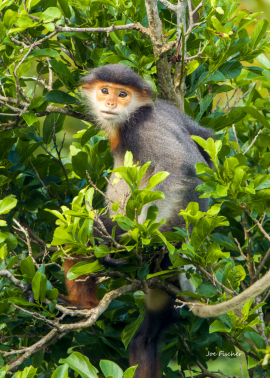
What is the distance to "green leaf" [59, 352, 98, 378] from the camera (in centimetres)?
208

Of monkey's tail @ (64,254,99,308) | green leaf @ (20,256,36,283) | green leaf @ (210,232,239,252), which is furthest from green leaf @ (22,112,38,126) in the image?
green leaf @ (210,232,239,252)

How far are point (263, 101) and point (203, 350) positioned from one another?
2.07 meters

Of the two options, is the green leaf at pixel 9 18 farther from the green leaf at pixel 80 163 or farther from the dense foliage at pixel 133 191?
the green leaf at pixel 80 163

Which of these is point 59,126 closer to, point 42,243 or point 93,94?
point 93,94

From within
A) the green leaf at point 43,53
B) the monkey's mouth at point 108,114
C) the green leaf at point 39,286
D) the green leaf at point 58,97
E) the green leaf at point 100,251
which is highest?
the green leaf at point 43,53

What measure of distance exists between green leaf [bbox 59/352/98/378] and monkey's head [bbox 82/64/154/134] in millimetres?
2114

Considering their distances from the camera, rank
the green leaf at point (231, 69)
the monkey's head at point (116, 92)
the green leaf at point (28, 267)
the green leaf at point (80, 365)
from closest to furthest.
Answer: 1. the green leaf at point (80, 365)
2. the green leaf at point (28, 267)
3. the green leaf at point (231, 69)
4. the monkey's head at point (116, 92)

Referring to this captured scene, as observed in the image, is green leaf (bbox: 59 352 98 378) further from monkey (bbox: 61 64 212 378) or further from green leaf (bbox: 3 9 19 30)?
green leaf (bbox: 3 9 19 30)

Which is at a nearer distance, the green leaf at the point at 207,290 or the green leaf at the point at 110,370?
the green leaf at the point at 110,370

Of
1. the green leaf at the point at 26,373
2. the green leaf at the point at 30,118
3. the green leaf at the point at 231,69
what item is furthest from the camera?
the green leaf at the point at 231,69

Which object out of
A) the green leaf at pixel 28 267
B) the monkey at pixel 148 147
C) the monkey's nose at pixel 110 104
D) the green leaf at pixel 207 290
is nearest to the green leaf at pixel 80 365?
the green leaf at pixel 28 267

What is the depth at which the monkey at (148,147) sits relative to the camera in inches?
136

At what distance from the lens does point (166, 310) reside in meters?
3.64

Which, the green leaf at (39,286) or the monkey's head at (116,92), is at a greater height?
the monkey's head at (116,92)
